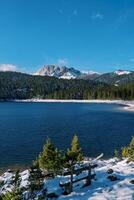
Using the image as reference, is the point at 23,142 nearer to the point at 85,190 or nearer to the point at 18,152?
the point at 18,152

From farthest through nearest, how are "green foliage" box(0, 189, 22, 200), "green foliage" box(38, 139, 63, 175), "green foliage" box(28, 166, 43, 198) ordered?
"green foliage" box(38, 139, 63, 175) → "green foliage" box(28, 166, 43, 198) → "green foliage" box(0, 189, 22, 200)

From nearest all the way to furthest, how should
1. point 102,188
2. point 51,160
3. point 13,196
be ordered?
1. point 13,196
2. point 102,188
3. point 51,160

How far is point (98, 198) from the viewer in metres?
25.3

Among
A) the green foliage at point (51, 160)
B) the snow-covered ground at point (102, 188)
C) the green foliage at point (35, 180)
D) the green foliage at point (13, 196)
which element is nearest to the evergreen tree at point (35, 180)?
the green foliage at point (35, 180)

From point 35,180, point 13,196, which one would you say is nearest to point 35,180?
point 35,180

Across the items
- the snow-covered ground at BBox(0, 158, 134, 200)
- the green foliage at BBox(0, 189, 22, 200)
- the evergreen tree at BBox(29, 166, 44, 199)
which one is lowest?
the snow-covered ground at BBox(0, 158, 134, 200)

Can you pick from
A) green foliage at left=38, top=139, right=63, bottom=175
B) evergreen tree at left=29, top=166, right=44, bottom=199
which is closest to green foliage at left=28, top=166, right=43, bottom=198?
evergreen tree at left=29, top=166, right=44, bottom=199

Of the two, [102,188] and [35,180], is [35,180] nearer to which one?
[35,180]

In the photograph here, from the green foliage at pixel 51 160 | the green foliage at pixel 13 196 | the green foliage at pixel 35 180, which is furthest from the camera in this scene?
Answer: the green foliage at pixel 51 160

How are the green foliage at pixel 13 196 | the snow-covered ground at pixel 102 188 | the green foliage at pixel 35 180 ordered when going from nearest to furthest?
the green foliage at pixel 13 196, the snow-covered ground at pixel 102 188, the green foliage at pixel 35 180

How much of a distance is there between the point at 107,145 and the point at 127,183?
44.0 m

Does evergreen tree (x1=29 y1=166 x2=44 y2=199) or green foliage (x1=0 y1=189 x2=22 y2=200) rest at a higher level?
green foliage (x1=0 y1=189 x2=22 y2=200)

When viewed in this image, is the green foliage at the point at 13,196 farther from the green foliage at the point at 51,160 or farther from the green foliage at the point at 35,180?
the green foliage at the point at 51,160

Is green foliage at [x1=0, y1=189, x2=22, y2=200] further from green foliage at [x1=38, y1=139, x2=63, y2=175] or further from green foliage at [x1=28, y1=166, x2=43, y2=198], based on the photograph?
green foliage at [x1=38, y1=139, x2=63, y2=175]
